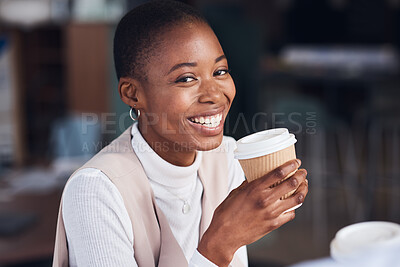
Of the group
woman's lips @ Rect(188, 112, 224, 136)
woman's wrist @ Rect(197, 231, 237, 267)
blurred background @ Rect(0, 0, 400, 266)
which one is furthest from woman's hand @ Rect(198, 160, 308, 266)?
blurred background @ Rect(0, 0, 400, 266)

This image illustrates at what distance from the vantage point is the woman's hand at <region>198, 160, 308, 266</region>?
694 millimetres

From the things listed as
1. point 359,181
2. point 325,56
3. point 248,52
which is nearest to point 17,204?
point 248,52

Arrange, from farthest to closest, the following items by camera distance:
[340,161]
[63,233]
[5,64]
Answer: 1. [5,64]
2. [340,161]
3. [63,233]

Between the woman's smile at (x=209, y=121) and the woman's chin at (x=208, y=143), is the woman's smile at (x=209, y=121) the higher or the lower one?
the higher one

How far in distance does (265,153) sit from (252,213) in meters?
0.09

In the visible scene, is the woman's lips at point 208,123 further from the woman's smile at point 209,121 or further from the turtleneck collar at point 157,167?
the turtleneck collar at point 157,167

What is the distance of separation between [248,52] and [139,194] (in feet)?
6.24

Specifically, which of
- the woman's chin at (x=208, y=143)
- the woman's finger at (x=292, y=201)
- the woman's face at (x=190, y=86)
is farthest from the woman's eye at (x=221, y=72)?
the woman's finger at (x=292, y=201)

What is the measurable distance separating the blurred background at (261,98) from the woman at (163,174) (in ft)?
0.77

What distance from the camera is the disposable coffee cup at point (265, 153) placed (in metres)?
0.70

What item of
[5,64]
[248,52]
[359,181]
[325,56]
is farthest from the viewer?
[325,56]

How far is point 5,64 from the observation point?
5520 millimetres

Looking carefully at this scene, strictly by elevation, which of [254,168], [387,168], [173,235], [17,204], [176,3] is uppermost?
[176,3]

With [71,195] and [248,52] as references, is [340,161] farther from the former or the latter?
[71,195]
